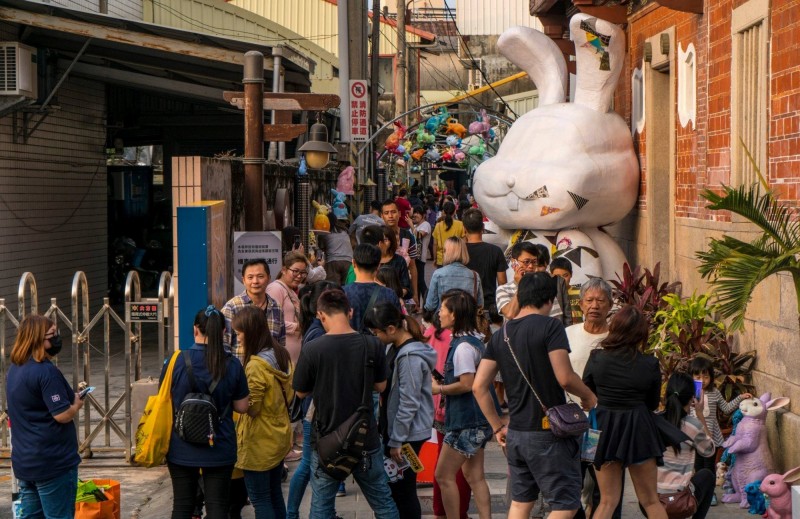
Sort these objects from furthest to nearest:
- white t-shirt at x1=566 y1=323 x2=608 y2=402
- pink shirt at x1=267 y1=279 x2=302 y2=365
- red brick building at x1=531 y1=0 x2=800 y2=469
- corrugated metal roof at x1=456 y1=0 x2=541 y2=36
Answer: corrugated metal roof at x1=456 y1=0 x2=541 y2=36 → pink shirt at x1=267 y1=279 x2=302 y2=365 → red brick building at x1=531 y1=0 x2=800 y2=469 → white t-shirt at x1=566 y1=323 x2=608 y2=402

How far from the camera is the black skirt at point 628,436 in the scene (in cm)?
651

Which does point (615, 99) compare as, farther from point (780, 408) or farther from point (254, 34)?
point (254, 34)

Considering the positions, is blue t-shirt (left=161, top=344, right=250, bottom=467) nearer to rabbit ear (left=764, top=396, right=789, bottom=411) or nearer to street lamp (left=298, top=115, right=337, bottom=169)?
rabbit ear (left=764, top=396, right=789, bottom=411)

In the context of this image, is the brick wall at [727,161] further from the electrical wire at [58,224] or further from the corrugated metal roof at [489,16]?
the corrugated metal roof at [489,16]

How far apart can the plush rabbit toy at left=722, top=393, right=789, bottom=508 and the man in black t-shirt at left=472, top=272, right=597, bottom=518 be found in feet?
7.43

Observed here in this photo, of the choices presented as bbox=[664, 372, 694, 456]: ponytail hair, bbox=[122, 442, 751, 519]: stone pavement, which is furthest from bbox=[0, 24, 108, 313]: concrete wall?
bbox=[664, 372, 694, 456]: ponytail hair

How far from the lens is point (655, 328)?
10977 millimetres

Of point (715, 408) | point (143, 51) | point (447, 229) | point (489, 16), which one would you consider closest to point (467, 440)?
point (715, 408)

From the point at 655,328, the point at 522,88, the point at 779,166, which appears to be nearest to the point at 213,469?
the point at 779,166

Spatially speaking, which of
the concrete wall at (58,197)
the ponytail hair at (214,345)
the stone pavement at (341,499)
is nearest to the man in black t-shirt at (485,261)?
the stone pavement at (341,499)

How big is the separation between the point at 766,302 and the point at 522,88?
3649 cm

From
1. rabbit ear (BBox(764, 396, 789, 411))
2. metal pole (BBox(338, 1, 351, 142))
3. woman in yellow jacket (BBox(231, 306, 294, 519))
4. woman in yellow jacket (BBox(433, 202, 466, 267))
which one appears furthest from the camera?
metal pole (BBox(338, 1, 351, 142))

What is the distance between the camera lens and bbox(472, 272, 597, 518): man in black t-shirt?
6.20 metres

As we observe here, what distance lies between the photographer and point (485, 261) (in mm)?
11883
